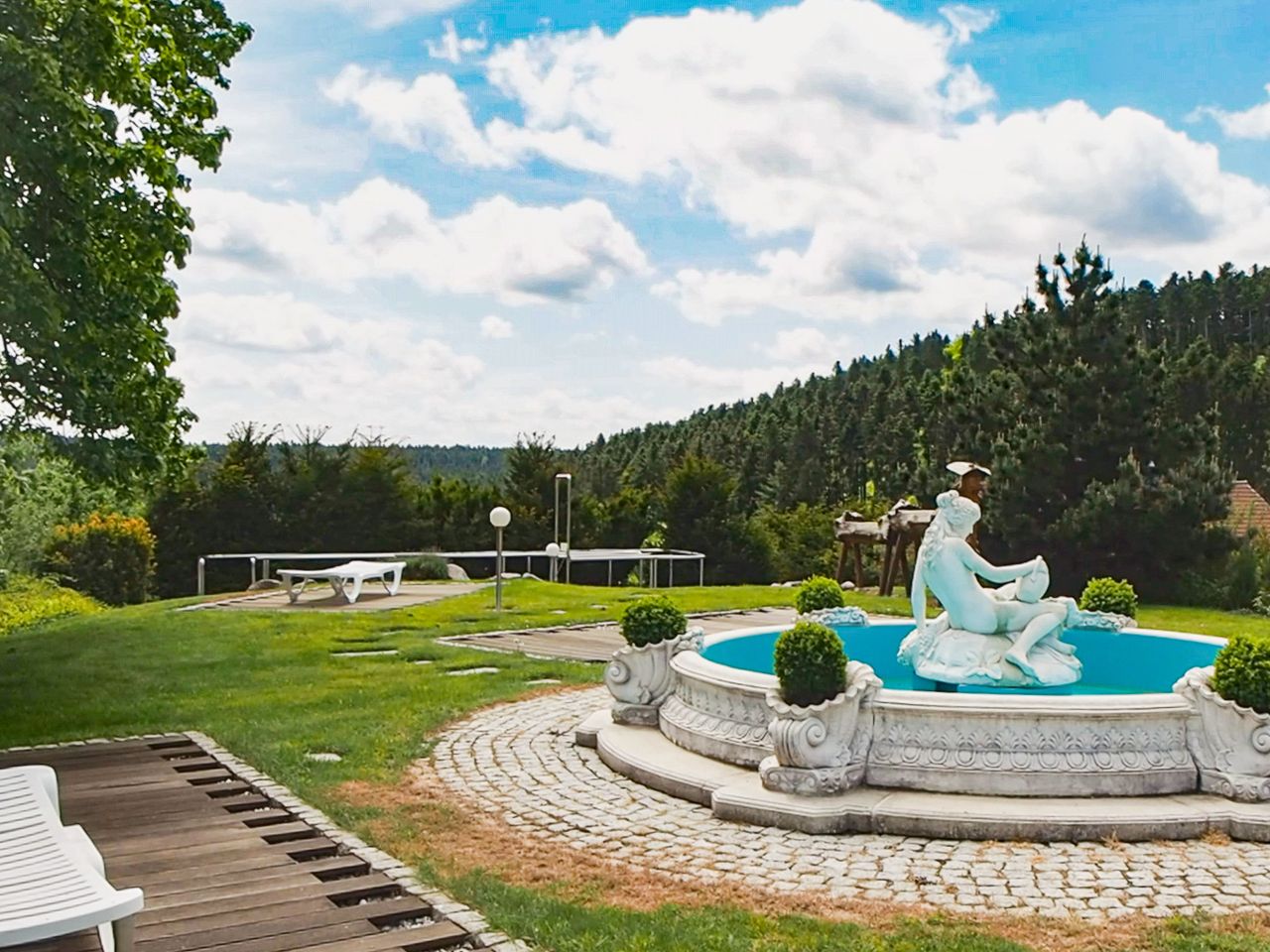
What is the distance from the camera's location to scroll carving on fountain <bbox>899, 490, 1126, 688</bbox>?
8.95 meters

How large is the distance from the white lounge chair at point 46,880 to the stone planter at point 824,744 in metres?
3.95

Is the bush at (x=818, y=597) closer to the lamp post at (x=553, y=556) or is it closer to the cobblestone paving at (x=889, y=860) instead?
the cobblestone paving at (x=889, y=860)

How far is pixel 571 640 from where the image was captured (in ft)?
53.4

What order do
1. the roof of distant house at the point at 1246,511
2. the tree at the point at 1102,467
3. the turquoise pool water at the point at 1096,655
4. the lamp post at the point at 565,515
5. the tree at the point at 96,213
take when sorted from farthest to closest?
the lamp post at the point at 565,515, the roof of distant house at the point at 1246,511, the tree at the point at 1102,467, the turquoise pool water at the point at 1096,655, the tree at the point at 96,213

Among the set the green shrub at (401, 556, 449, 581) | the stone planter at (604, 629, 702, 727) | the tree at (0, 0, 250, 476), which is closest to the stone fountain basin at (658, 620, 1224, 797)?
the stone planter at (604, 629, 702, 727)

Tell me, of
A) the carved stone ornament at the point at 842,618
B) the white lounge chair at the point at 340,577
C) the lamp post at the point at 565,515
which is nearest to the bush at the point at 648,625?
the carved stone ornament at the point at 842,618

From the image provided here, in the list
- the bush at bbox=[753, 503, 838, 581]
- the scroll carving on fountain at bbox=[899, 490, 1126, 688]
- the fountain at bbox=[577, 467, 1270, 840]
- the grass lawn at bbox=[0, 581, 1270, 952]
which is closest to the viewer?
the grass lawn at bbox=[0, 581, 1270, 952]

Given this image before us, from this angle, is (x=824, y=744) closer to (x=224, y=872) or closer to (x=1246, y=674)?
(x=1246, y=674)

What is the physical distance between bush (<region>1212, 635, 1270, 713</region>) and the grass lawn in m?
2.20

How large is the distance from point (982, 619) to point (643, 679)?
2.84 m

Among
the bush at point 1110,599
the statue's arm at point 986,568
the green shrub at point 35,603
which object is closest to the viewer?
the statue's arm at point 986,568

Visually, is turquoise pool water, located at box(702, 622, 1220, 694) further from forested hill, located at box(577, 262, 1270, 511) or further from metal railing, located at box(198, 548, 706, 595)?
metal railing, located at box(198, 548, 706, 595)

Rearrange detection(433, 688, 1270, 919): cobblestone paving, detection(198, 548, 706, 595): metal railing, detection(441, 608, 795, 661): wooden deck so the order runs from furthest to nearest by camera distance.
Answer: detection(198, 548, 706, 595): metal railing
detection(441, 608, 795, 661): wooden deck
detection(433, 688, 1270, 919): cobblestone paving

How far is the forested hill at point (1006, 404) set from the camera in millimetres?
21922
